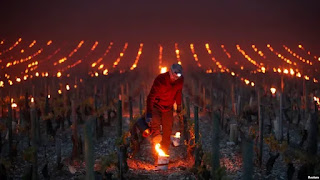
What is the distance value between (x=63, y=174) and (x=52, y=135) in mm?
2736

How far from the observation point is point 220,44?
30.7 meters

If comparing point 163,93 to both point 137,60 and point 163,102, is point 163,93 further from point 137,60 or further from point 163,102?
point 137,60

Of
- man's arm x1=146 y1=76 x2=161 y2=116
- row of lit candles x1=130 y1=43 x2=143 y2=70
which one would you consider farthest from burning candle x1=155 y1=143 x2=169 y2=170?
row of lit candles x1=130 y1=43 x2=143 y2=70

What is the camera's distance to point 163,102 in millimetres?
6074

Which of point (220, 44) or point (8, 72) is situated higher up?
point (220, 44)

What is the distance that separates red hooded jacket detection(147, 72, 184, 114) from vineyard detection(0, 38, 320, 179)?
543 millimetres

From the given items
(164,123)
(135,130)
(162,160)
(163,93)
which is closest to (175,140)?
(135,130)

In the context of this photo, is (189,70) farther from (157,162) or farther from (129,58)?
(157,162)

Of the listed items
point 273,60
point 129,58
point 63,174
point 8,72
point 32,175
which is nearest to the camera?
point 32,175

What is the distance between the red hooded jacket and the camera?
19.6ft

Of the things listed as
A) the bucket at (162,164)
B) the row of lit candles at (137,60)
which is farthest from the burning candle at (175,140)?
the row of lit candles at (137,60)

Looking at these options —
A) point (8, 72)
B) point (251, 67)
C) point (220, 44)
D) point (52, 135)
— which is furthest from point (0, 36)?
point (220, 44)

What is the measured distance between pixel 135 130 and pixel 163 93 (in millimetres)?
1196

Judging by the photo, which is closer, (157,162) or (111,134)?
(157,162)
